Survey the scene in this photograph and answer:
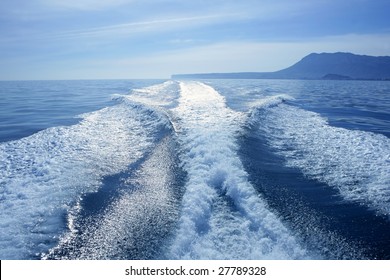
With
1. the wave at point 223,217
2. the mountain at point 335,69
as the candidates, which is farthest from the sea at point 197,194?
the mountain at point 335,69

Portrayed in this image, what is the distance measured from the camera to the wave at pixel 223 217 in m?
4.12

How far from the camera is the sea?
424 centimetres

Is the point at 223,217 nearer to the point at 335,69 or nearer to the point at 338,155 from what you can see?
the point at 338,155

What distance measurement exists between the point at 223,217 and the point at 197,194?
2.67ft

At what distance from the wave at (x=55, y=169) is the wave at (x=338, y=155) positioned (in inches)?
167

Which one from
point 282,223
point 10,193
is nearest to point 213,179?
point 282,223

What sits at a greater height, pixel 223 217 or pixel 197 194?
pixel 197 194

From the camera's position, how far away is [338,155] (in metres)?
8.09

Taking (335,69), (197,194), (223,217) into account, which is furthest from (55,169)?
(335,69)

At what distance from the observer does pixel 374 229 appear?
4.65 meters

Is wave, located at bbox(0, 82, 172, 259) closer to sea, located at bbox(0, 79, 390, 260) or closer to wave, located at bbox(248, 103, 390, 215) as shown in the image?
sea, located at bbox(0, 79, 390, 260)

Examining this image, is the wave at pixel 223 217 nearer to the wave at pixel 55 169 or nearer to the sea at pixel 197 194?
the sea at pixel 197 194
